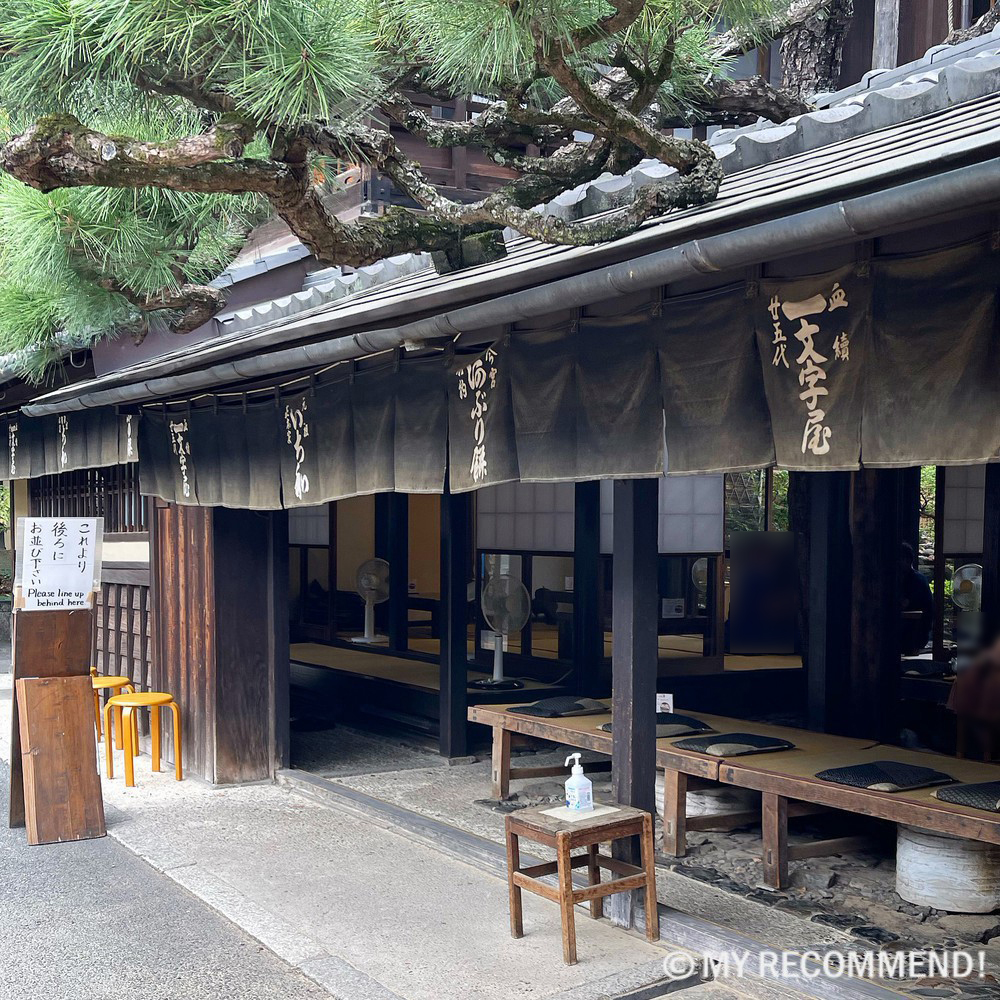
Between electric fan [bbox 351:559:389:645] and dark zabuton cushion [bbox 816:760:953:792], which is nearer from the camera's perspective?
dark zabuton cushion [bbox 816:760:953:792]

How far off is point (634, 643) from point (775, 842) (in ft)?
5.63

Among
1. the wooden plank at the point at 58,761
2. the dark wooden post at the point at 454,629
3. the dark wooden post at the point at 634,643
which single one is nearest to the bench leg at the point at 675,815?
the dark wooden post at the point at 634,643

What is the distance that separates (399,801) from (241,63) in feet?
19.5

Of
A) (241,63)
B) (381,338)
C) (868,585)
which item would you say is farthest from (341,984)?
(868,585)

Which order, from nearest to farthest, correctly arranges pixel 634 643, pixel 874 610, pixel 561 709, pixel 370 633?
pixel 634 643 < pixel 561 709 < pixel 874 610 < pixel 370 633

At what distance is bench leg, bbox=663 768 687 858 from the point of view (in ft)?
23.6

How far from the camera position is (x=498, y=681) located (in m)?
10.9

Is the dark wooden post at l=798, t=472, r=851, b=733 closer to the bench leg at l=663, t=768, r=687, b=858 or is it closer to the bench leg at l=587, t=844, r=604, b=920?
the bench leg at l=663, t=768, r=687, b=858

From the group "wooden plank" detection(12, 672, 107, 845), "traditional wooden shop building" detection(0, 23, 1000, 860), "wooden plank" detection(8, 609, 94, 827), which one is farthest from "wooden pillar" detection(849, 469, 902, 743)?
"wooden plank" detection(8, 609, 94, 827)

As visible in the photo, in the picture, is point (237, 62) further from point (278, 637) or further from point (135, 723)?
point (135, 723)

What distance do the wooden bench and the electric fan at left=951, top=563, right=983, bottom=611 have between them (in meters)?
3.93

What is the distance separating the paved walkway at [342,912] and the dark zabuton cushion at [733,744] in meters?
1.60

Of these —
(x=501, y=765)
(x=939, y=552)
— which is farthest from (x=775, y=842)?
(x=939, y=552)

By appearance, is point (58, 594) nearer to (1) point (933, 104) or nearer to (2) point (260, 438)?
(2) point (260, 438)
